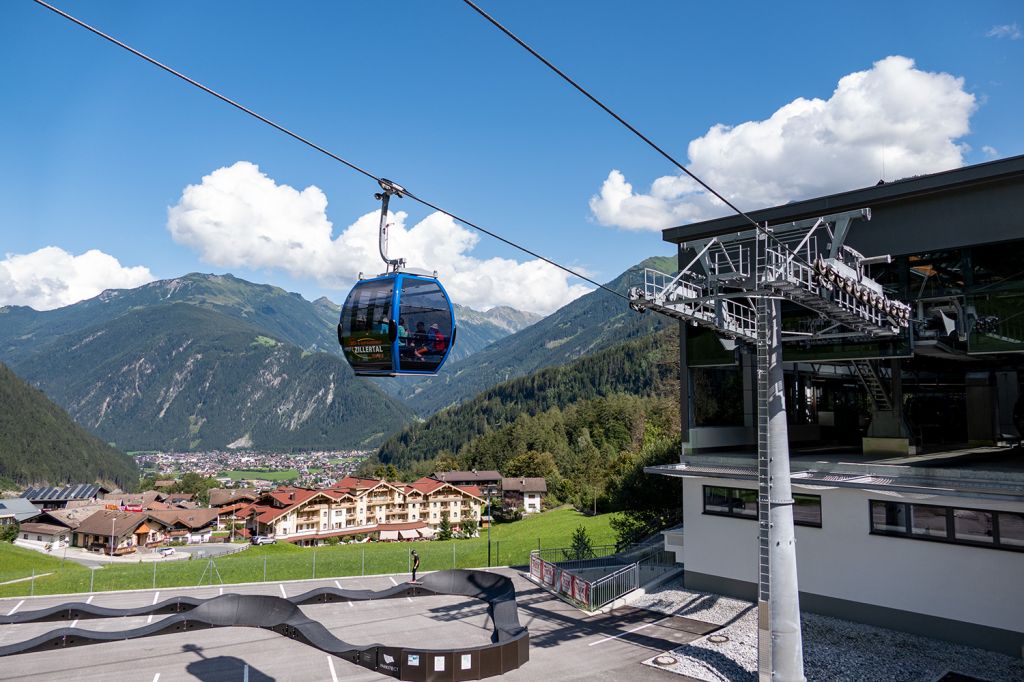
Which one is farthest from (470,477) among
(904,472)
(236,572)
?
(904,472)

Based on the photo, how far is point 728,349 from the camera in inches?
880

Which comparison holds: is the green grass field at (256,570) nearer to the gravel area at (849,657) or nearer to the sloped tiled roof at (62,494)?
the gravel area at (849,657)

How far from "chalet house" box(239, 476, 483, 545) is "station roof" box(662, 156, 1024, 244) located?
72.0m

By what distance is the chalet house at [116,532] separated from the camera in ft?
253

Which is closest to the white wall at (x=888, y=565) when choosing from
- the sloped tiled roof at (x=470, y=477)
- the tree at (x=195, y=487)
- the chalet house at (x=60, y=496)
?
the sloped tiled roof at (x=470, y=477)

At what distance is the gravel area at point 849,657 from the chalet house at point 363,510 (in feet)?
242

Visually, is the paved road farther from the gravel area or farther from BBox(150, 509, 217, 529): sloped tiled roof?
BBox(150, 509, 217, 529): sloped tiled roof

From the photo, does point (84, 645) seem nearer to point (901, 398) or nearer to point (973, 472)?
point (973, 472)

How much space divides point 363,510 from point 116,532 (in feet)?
107

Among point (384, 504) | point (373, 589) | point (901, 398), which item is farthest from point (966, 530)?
point (384, 504)

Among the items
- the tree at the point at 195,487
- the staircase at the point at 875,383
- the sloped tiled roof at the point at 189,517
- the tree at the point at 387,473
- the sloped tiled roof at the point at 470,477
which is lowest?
the tree at the point at 195,487

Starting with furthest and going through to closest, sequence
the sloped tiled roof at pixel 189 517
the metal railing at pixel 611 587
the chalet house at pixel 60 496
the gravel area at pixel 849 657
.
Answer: the chalet house at pixel 60 496, the sloped tiled roof at pixel 189 517, the metal railing at pixel 611 587, the gravel area at pixel 849 657

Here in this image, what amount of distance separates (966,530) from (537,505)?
86.2 metres

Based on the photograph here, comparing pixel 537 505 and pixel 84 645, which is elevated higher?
pixel 84 645
